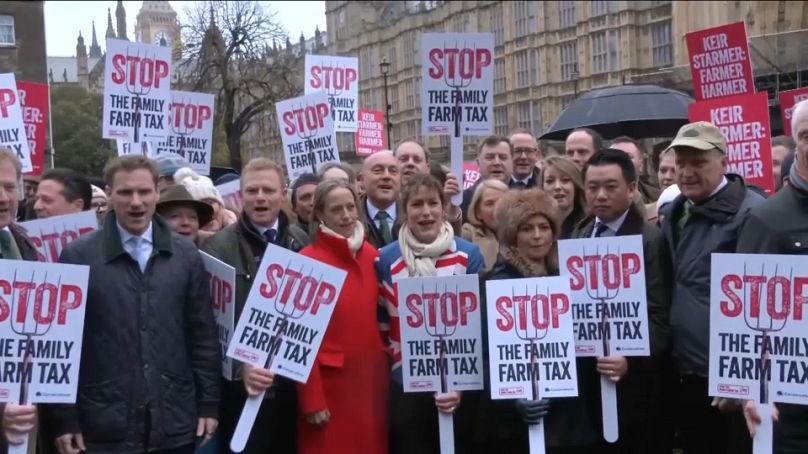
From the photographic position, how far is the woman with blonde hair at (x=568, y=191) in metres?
5.96

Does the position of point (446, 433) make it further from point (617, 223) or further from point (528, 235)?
point (617, 223)

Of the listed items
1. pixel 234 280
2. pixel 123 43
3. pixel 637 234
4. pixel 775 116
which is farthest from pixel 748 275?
pixel 775 116

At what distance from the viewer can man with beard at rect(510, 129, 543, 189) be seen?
27.7 ft

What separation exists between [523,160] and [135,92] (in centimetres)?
336

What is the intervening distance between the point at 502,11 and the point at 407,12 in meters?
A: 17.1

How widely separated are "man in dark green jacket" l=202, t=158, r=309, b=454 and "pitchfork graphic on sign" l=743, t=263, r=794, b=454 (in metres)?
2.31

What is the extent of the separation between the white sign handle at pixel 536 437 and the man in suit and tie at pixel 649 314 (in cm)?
43

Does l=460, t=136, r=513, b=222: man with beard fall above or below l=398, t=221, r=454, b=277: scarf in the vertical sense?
above

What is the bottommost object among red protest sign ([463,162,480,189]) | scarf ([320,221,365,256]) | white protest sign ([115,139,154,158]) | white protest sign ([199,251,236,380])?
white protest sign ([199,251,236,380])

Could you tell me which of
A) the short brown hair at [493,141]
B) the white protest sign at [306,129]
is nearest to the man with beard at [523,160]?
the short brown hair at [493,141]

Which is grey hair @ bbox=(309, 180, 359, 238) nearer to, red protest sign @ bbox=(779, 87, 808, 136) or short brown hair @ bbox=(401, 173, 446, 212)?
short brown hair @ bbox=(401, 173, 446, 212)

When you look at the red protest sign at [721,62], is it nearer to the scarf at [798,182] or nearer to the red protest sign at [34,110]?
the scarf at [798,182]

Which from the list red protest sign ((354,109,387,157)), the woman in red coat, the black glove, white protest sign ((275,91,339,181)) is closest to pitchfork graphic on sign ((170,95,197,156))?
white protest sign ((275,91,339,181))

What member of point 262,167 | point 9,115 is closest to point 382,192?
point 262,167
